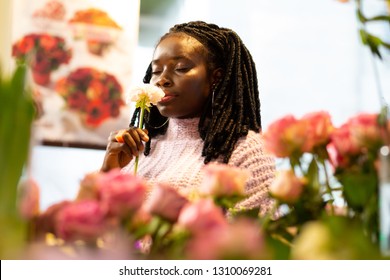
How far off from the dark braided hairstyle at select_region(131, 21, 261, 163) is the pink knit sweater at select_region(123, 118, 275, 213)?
0.02m

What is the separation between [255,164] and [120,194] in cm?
92

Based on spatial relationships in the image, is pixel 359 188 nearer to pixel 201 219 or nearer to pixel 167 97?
pixel 201 219

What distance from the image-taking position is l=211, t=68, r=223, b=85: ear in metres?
1.49

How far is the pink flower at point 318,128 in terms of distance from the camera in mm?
552

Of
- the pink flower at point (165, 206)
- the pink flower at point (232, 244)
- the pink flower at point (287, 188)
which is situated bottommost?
the pink flower at point (287, 188)

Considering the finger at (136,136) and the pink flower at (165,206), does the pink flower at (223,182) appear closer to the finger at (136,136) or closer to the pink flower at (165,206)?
the pink flower at (165,206)

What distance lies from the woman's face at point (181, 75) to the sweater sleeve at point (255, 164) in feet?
0.51

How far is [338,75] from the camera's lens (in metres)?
2.16

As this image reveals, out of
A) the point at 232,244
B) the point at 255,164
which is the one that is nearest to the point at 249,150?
the point at 255,164

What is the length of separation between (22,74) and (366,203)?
0.93 ft

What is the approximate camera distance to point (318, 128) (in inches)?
21.8

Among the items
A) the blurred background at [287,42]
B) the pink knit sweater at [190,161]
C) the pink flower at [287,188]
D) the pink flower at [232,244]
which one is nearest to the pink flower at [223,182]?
the pink flower at [287,188]
